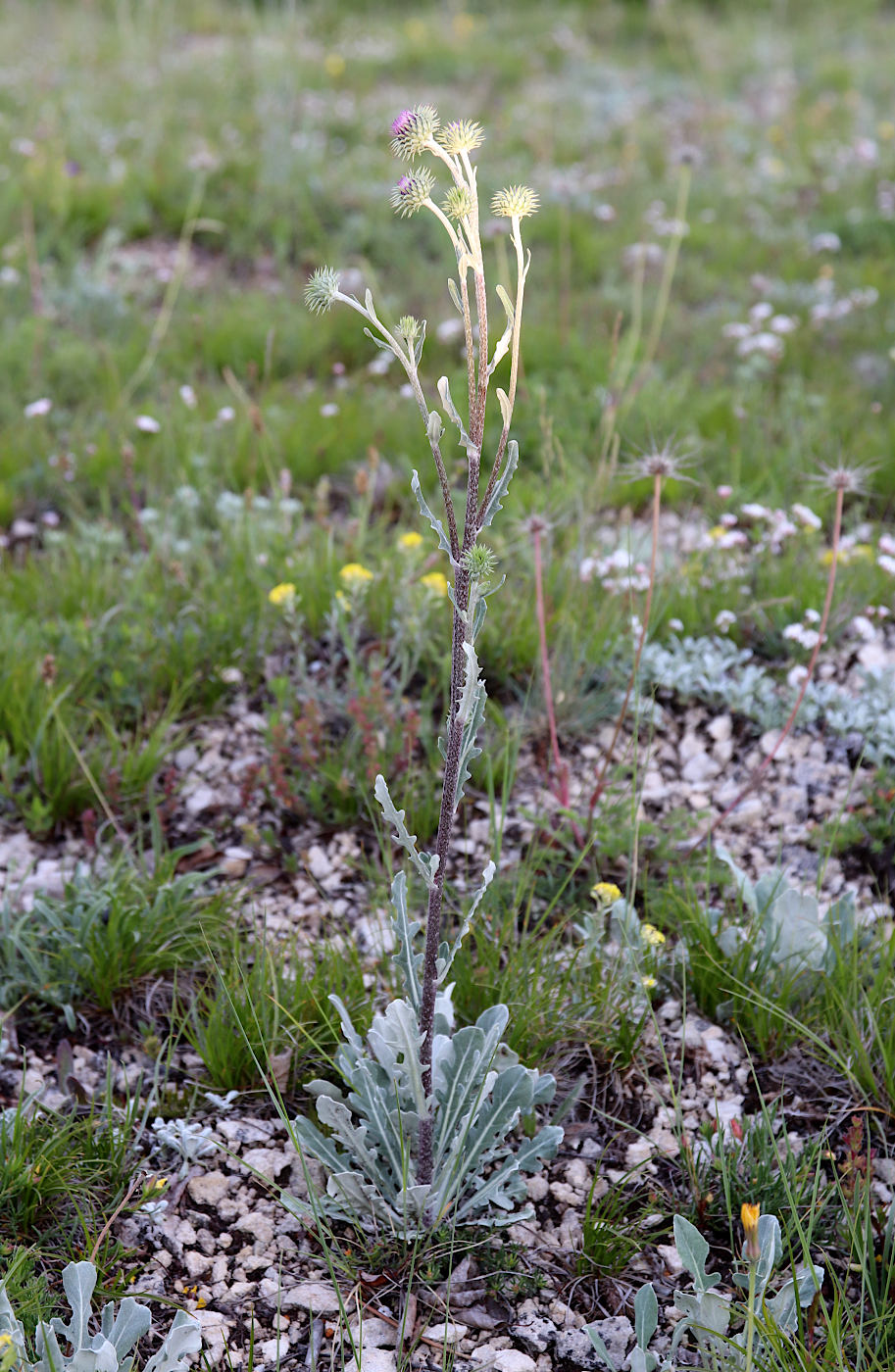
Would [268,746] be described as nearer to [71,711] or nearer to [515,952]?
[71,711]

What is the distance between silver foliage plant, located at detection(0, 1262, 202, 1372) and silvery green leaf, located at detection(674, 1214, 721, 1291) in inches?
29.3

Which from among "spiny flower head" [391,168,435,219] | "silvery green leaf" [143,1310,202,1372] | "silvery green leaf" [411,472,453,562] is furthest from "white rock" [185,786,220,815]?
"spiny flower head" [391,168,435,219]

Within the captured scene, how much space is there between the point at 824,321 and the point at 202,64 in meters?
6.00

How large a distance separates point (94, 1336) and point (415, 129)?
1760 millimetres

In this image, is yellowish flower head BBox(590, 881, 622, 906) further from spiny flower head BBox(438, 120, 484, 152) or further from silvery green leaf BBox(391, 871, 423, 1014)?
spiny flower head BBox(438, 120, 484, 152)

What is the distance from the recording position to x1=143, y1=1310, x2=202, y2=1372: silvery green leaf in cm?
158

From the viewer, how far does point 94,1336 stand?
63.5 inches

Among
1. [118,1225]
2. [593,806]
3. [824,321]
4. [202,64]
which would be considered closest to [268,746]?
[593,806]

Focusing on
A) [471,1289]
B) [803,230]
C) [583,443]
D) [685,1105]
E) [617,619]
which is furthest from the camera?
[803,230]

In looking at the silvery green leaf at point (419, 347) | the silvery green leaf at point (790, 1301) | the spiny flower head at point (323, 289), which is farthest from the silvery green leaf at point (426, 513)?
the silvery green leaf at point (790, 1301)

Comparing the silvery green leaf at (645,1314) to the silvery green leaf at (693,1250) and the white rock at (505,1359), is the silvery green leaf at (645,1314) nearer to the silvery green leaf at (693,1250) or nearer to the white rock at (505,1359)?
the silvery green leaf at (693,1250)

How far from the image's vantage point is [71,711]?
114 inches

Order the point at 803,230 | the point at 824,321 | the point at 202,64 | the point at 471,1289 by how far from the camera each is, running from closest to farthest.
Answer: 1. the point at 471,1289
2. the point at 824,321
3. the point at 803,230
4. the point at 202,64

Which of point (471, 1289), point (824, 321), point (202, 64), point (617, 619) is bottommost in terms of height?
point (471, 1289)
